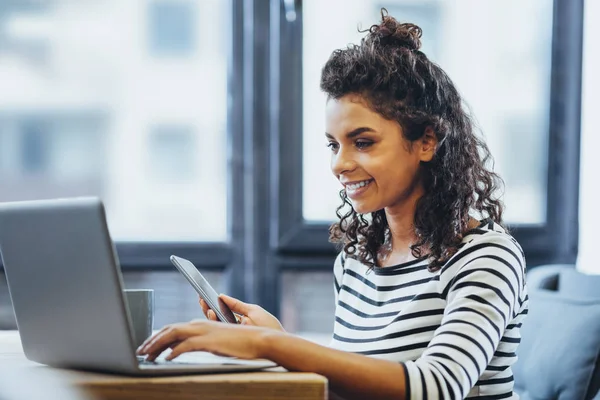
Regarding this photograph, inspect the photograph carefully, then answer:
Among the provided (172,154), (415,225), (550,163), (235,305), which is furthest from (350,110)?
(550,163)

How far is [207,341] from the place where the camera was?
2.91ft

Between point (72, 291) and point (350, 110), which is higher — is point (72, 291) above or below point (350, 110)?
below

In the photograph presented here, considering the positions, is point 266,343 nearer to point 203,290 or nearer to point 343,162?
point 203,290

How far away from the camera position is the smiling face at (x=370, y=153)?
1.27m

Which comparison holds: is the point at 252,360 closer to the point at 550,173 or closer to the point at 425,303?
the point at 425,303

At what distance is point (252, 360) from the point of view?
3.11ft

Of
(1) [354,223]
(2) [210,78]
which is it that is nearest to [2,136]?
(2) [210,78]

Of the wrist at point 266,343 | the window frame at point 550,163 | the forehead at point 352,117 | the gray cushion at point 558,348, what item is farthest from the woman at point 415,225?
the window frame at point 550,163

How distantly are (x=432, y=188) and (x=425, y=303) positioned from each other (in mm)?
226

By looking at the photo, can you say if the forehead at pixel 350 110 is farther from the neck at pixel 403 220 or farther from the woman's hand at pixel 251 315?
the woman's hand at pixel 251 315

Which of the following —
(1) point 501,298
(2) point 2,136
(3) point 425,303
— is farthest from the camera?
(2) point 2,136

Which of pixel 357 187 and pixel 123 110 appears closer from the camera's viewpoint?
pixel 357 187

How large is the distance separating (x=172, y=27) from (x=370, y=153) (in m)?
1.32

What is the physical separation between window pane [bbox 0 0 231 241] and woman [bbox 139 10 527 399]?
103 centimetres
